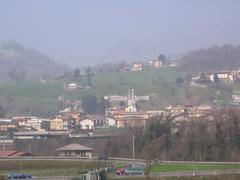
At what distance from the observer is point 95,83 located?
119 metres

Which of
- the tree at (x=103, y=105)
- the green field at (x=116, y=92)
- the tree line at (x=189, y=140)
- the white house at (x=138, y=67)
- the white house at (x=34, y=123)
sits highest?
the white house at (x=138, y=67)

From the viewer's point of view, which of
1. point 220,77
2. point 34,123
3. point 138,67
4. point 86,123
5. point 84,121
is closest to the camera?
point 34,123

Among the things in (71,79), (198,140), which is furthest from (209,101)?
(198,140)

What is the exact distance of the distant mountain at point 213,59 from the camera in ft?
444

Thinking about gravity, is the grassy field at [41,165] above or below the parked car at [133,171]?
below

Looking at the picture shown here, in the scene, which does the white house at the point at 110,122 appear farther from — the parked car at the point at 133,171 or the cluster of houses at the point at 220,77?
the parked car at the point at 133,171

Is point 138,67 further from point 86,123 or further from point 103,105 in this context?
point 86,123

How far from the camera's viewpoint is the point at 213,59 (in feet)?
467

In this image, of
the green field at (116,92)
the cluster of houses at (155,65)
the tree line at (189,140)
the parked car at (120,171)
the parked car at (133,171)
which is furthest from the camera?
the cluster of houses at (155,65)

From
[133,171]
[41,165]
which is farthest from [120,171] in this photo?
[41,165]

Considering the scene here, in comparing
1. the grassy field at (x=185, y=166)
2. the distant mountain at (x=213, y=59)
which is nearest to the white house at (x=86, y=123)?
the grassy field at (x=185, y=166)

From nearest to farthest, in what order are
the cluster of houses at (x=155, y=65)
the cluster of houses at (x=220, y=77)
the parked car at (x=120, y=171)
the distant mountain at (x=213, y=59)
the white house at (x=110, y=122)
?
the parked car at (x=120, y=171) → the white house at (x=110, y=122) → the cluster of houses at (x=220, y=77) → the distant mountain at (x=213, y=59) → the cluster of houses at (x=155, y=65)

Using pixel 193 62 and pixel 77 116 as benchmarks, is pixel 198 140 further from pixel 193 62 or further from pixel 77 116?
pixel 193 62

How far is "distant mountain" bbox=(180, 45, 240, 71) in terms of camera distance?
135 meters
